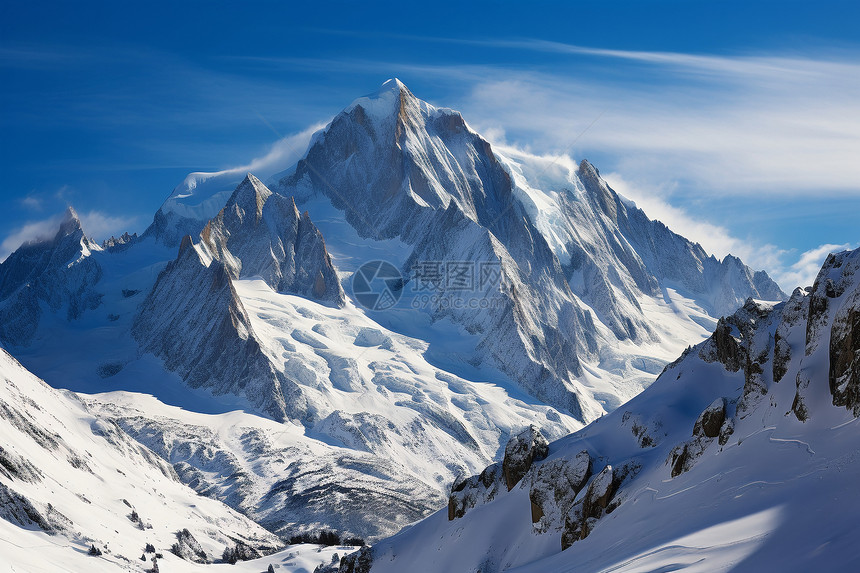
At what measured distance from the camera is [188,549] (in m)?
114

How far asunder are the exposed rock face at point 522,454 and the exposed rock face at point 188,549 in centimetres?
5844

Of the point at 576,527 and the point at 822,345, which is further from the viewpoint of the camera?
the point at 576,527

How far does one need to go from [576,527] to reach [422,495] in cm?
13880

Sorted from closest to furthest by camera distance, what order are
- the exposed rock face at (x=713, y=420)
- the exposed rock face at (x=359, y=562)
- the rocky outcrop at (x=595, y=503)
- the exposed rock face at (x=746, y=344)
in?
1. the exposed rock face at (x=713, y=420)
2. the exposed rock face at (x=746, y=344)
3. the rocky outcrop at (x=595, y=503)
4. the exposed rock face at (x=359, y=562)

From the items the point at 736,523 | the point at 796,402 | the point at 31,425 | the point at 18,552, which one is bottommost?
the point at 736,523

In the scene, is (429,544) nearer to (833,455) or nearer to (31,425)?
(833,455)

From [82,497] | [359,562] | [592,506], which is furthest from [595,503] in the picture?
[82,497]

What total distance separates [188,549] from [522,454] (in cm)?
6356

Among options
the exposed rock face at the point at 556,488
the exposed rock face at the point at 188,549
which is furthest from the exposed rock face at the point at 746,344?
the exposed rock face at the point at 188,549

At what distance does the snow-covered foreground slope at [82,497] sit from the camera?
85.7 metres

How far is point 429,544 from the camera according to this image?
74500 millimetres

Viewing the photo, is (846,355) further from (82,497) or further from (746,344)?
(82,497)

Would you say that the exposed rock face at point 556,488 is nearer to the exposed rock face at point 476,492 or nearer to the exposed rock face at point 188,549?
the exposed rock face at point 476,492

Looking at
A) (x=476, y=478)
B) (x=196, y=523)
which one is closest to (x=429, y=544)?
(x=476, y=478)
